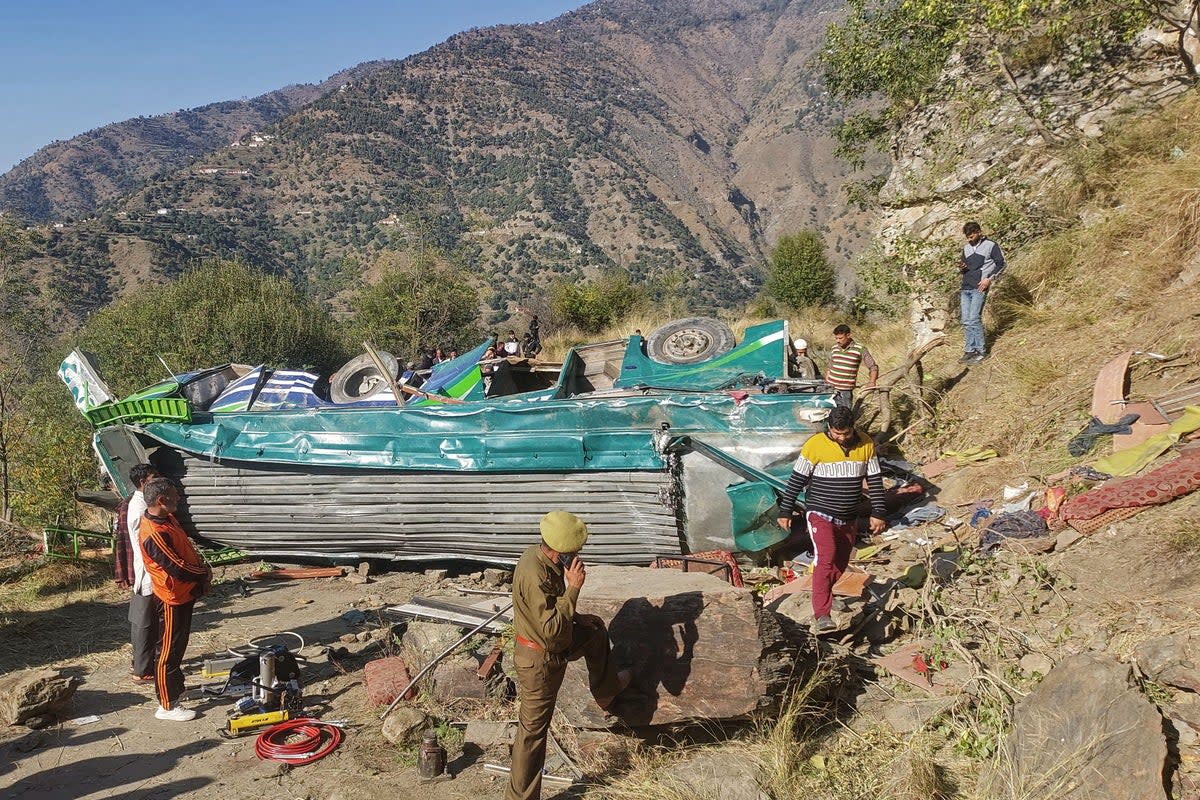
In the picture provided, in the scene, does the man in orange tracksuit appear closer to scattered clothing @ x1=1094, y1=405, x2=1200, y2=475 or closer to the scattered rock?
the scattered rock

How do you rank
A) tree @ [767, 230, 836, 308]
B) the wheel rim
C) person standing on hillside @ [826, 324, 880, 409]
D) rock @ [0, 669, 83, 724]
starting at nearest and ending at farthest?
rock @ [0, 669, 83, 724], person standing on hillside @ [826, 324, 880, 409], the wheel rim, tree @ [767, 230, 836, 308]

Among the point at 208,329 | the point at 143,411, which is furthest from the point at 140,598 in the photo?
the point at 208,329

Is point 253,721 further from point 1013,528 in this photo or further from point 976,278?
point 976,278

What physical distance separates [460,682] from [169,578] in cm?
189

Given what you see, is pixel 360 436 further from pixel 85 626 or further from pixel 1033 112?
pixel 1033 112

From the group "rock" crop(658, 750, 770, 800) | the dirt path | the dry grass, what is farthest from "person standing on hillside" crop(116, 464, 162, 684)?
the dry grass

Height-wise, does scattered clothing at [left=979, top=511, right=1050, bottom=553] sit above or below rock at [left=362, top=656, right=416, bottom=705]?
above

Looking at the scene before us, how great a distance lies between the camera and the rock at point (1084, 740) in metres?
3.15

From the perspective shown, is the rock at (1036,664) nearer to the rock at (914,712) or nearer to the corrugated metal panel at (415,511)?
the rock at (914,712)

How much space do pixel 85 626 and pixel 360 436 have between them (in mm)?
2783

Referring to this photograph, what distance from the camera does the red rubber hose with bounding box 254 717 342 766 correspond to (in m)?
4.32

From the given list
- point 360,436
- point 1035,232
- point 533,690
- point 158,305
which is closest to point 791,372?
point 1035,232

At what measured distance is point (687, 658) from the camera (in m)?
3.95

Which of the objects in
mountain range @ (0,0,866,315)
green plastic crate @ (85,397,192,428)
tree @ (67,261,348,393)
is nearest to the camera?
green plastic crate @ (85,397,192,428)
